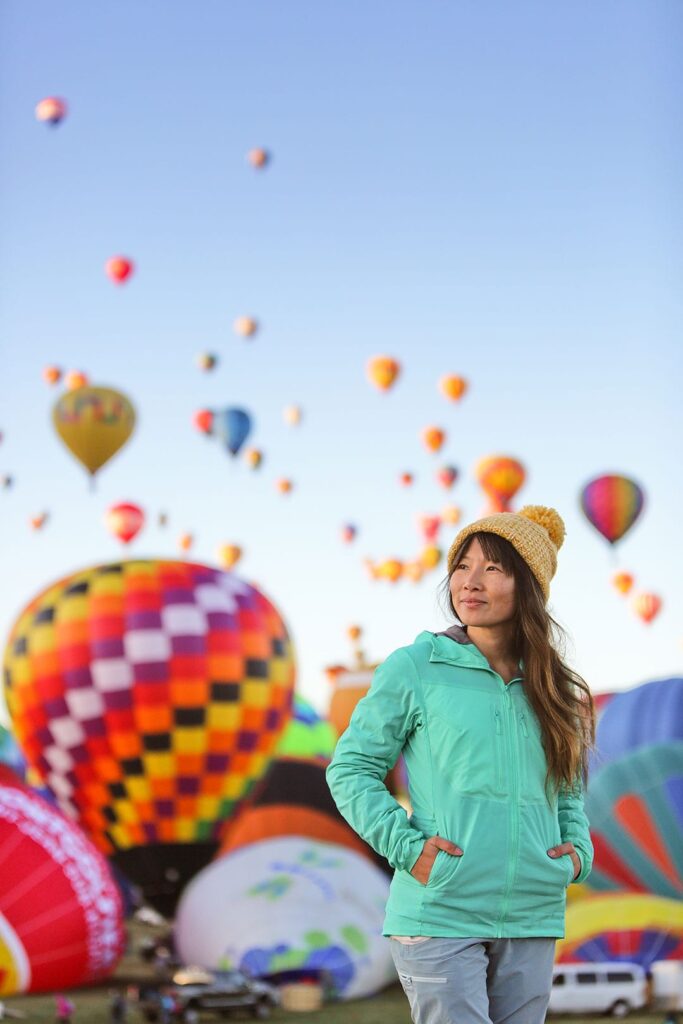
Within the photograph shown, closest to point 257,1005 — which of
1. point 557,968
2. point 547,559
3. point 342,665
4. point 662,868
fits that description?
point 557,968

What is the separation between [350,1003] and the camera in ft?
33.2

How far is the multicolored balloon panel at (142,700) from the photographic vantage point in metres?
13.8

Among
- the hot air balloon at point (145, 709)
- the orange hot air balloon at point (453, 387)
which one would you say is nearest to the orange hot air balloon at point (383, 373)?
the orange hot air balloon at point (453, 387)

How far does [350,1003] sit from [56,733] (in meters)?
5.11

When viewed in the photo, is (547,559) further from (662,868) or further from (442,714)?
(662,868)

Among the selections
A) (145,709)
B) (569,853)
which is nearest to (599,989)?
(145,709)

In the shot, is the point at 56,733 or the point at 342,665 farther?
the point at 342,665

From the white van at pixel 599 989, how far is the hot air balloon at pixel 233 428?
44.2ft

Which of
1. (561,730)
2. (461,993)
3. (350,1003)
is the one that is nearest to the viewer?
(461,993)

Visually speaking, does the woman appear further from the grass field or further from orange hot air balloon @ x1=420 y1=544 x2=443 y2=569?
orange hot air balloon @ x1=420 y1=544 x2=443 y2=569

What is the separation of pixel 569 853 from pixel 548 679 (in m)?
0.26

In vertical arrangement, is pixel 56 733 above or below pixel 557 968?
above

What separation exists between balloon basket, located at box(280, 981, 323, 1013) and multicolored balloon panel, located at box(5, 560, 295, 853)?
13.8 feet

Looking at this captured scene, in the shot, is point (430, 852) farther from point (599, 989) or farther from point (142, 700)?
point (142, 700)
